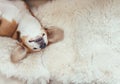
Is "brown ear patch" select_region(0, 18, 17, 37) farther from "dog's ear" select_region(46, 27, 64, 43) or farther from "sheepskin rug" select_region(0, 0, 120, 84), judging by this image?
"dog's ear" select_region(46, 27, 64, 43)

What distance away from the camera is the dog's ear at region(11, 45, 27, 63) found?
1114 millimetres

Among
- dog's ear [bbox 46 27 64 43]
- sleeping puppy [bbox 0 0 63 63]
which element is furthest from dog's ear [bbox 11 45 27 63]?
dog's ear [bbox 46 27 64 43]

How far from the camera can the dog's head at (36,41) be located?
1.12 meters

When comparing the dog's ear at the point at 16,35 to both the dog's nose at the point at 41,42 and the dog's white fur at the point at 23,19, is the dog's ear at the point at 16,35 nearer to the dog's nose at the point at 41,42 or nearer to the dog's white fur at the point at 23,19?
the dog's white fur at the point at 23,19

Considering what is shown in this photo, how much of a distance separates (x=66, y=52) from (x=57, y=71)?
0.09 meters

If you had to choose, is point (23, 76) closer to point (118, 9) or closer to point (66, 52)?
point (66, 52)

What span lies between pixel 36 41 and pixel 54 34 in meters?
0.09

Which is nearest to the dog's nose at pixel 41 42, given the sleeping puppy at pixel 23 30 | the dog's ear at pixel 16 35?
the sleeping puppy at pixel 23 30

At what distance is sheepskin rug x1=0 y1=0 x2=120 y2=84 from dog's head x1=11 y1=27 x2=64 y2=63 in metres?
0.02

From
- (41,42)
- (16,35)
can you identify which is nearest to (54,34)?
(41,42)

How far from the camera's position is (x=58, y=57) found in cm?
113

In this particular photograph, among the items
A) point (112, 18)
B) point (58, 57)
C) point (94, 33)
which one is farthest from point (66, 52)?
point (112, 18)

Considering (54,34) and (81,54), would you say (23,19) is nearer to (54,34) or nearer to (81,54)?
(54,34)

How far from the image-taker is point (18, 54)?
1.12 m
